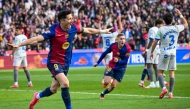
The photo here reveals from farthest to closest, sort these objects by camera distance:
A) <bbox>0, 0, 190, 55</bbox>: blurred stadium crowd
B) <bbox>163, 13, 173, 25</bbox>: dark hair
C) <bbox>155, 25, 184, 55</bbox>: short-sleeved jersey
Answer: <bbox>0, 0, 190, 55</bbox>: blurred stadium crowd → <bbox>155, 25, 184, 55</bbox>: short-sleeved jersey → <bbox>163, 13, 173, 25</bbox>: dark hair

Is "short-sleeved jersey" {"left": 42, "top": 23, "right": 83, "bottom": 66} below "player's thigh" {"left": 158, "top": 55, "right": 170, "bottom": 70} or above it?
above

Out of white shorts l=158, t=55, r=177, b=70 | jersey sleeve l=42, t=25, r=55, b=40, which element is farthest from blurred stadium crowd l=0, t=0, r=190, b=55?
jersey sleeve l=42, t=25, r=55, b=40

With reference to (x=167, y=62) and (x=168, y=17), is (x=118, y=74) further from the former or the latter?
(x=168, y=17)

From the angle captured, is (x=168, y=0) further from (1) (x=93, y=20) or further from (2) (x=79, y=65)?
(2) (x=79, y=65)

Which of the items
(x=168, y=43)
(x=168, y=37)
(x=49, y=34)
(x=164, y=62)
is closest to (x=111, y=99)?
(x=164, y=62)

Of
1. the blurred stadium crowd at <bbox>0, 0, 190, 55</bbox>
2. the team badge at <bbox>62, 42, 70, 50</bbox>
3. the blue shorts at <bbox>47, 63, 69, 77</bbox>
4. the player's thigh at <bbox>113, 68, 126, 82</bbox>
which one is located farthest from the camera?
the blurred stadium crowd at <bbox>0, 0, 190, 55</bbox>

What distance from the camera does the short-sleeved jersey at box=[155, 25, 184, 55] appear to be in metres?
15.5

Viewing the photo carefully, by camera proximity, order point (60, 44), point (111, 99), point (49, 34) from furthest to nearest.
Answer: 1. point (111, 99)
2. point (60, 44)
3. point (49, 34)

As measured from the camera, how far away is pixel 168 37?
1547 cm

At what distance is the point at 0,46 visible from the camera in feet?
116

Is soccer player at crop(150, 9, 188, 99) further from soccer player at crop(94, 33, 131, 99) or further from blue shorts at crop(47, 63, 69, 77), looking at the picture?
blue shorts at crop(47, 63, 69, 77)

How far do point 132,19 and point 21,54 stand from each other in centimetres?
2165

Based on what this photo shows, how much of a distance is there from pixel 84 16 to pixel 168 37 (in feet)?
83.2

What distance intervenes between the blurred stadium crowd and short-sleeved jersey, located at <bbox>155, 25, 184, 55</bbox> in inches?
780
